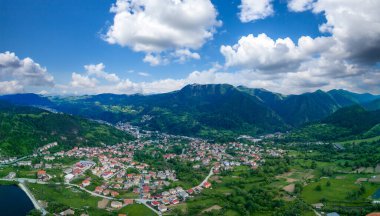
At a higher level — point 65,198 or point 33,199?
point 65,198

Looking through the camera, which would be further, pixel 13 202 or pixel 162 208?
pixel 13 202

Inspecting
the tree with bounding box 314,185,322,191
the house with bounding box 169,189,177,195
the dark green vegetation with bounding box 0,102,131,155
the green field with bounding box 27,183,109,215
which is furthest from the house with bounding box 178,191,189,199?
the dark green vegetation with bounding box 0,102,131,155

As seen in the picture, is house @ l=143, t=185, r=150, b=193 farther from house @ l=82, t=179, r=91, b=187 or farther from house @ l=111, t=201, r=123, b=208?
house @ l=82, t=179, r=91, b=187

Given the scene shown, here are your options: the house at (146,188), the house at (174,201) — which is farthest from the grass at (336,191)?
the house at (146,188)

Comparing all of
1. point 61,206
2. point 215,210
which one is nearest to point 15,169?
point 61,206

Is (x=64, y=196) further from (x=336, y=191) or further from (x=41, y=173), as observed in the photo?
(x=336, y=191)

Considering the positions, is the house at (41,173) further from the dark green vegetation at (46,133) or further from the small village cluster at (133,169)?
the dark green vegetation at (46,133)

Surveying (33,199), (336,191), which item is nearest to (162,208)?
(33,199)
